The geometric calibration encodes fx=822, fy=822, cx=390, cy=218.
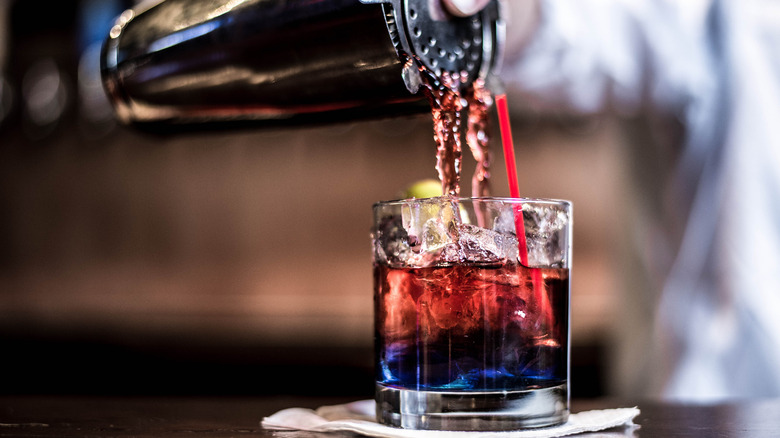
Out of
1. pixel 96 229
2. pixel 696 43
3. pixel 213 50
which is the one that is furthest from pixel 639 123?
pixel 96 229

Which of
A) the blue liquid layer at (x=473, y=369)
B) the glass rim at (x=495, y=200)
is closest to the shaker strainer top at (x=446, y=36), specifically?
the glass rim at (x=495, y=200)

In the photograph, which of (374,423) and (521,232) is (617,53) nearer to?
(521,232)

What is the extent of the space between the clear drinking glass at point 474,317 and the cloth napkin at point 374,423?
2 cm

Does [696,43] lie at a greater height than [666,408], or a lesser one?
greater

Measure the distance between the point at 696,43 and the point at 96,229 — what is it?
3225mm

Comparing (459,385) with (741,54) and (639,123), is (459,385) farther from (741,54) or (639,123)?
(639,123)

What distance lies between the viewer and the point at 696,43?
1.79 m

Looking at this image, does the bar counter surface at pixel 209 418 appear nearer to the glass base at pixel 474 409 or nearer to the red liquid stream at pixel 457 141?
the glass base at pixel 474 409

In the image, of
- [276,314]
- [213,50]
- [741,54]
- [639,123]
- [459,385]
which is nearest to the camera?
[459,385]

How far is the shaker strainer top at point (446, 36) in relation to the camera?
0.90 metres

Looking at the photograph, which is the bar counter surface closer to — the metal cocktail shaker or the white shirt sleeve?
the metal cocktail shaker

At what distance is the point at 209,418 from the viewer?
39.6 inches

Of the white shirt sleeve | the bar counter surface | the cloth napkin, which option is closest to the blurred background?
the white shirt sleeve

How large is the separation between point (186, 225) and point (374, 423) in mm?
3314
